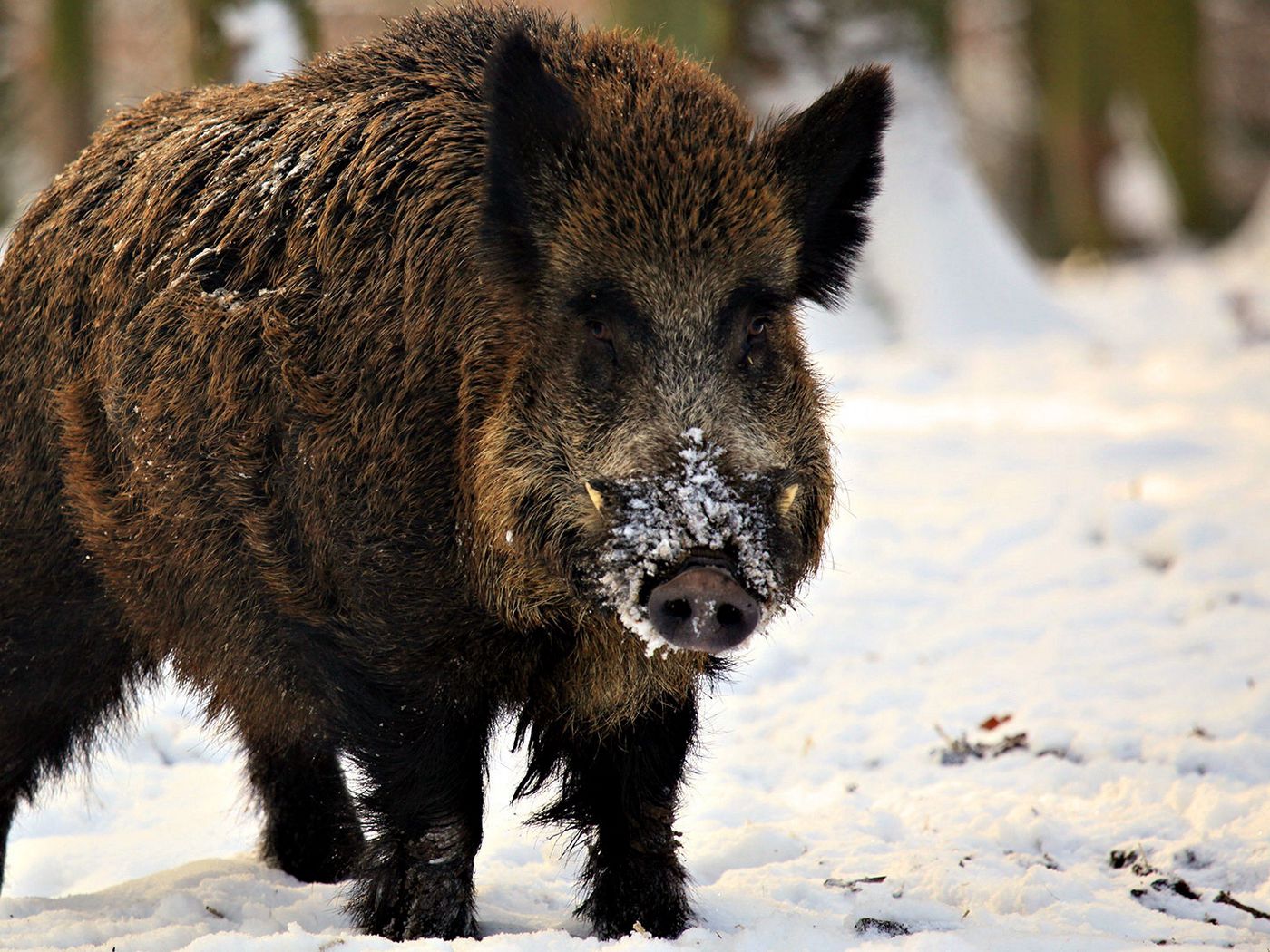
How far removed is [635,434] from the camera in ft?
11.1

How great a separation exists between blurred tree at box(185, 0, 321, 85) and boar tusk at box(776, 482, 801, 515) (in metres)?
5.62

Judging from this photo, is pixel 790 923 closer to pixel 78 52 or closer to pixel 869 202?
pixel 869 202

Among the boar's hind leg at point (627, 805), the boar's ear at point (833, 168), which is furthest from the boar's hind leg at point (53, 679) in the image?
the boar's ear at point (833, 168)

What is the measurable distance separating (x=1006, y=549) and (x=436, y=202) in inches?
154

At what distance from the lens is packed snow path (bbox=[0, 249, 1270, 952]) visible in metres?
3.99

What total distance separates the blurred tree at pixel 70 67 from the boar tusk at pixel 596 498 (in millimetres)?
12637

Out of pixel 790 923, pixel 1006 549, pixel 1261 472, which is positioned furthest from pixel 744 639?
pixel 1261 472

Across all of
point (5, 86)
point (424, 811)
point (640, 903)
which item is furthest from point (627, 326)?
point (5, 86)

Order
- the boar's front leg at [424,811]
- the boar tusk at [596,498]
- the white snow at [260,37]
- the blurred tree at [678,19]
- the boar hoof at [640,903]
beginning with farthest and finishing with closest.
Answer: the blurred tree at [678,19]
the white snow at [260,37]
the boar hoof at [640,903]
the boar's front leg at [424,811]
the boar tusk at [596,498]

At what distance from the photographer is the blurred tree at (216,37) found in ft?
27.0

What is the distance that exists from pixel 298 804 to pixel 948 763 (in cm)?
205

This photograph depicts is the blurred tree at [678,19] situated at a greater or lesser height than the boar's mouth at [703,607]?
greater

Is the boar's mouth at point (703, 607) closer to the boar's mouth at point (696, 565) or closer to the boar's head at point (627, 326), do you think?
the boar's mouth at point (696, 565)

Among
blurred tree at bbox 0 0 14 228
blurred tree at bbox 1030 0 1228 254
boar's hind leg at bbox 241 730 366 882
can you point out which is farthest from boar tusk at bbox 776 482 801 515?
blurred tree at bbox 1030 0 1228 254
